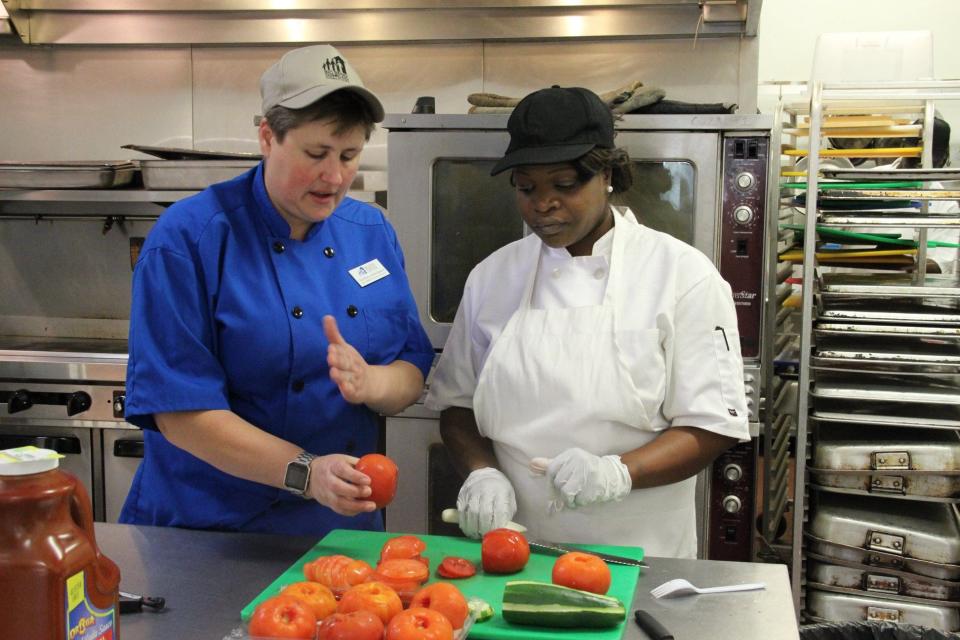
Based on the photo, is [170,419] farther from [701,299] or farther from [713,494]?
[713,494]

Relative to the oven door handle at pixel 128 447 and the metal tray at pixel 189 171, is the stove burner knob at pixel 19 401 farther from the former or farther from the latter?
the metal tray at pixel 189 171

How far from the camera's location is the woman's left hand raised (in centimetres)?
162

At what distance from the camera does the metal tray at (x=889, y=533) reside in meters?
2.89

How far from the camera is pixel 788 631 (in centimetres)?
134

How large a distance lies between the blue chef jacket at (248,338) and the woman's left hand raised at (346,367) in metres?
0.12

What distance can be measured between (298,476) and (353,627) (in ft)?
1.43

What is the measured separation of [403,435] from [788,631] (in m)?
1.80

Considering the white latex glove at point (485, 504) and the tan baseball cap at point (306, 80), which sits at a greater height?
the tan baseball cap at point (306, 80)

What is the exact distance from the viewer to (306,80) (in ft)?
5.38

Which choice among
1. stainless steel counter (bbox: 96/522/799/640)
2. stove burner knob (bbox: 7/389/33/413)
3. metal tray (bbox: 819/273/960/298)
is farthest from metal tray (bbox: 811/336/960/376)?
stove burner knob (bbox: 7/389/33/413)

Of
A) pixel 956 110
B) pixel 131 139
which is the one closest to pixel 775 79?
pixel 956 110

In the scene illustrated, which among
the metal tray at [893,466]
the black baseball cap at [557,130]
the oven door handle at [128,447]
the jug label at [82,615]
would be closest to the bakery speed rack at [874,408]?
the metal tray at [893,466]

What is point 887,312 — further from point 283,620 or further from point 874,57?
point 283,620

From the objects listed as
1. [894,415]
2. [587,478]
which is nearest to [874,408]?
[894,415]
